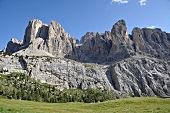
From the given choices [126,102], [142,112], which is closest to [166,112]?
[142,112]

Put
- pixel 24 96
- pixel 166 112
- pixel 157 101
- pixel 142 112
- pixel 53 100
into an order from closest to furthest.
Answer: pixel 166 112 → pixel 142 112 → pixel 157 101 → pixel 24 96 → pixel 53 100

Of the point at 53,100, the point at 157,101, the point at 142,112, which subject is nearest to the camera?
the point at 142,112

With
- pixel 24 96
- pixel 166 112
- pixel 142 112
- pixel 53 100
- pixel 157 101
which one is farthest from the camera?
pixel 53 100

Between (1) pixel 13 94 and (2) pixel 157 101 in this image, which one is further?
(1) pixel 13 94

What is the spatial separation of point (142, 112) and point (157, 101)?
1049 inches

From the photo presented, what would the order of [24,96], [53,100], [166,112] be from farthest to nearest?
1. [53,100]
2. [24,96]
3. [166,112]

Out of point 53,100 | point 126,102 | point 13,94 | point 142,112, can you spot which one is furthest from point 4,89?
point 142,112

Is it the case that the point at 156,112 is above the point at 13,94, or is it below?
below

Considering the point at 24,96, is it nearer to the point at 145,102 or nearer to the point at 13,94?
the point at 13,94

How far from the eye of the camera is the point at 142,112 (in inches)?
1476

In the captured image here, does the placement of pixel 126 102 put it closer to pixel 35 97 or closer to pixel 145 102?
pixel 145 102

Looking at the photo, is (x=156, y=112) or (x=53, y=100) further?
(x=53, y=100)

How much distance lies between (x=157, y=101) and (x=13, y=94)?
5979 inches

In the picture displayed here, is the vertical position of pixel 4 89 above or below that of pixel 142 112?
above
